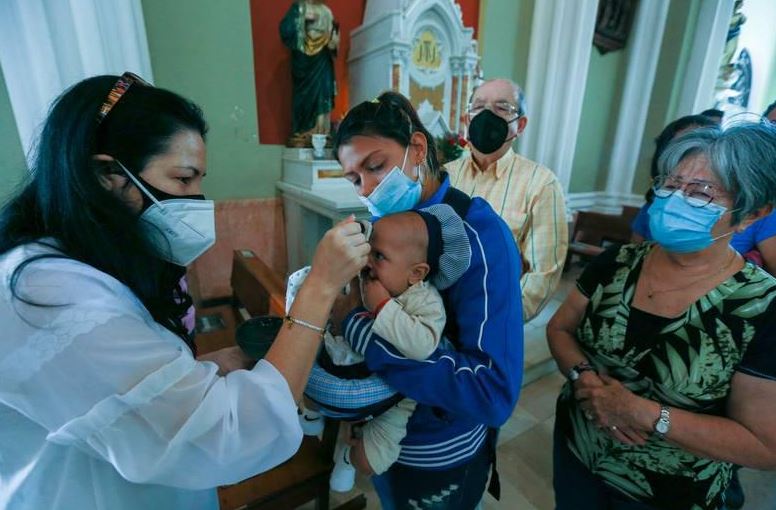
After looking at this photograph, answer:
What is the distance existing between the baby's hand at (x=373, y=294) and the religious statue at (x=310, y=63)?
111 inches

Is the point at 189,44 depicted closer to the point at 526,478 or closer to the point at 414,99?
the point at 414,99

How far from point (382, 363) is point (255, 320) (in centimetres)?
49

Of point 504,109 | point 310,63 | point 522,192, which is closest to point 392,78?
point 310,63

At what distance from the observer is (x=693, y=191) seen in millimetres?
1098

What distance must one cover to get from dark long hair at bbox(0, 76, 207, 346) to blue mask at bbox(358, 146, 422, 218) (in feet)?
1.67

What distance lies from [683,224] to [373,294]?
0.92 meters

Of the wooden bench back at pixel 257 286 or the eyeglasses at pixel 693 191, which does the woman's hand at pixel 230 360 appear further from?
the eyeglasses at pixel 693 191

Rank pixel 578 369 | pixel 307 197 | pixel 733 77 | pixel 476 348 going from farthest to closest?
pixel 733 77 → pixel 307 197 → pixel 578 369 → pixel 476 348

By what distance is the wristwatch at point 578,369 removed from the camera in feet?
4.17

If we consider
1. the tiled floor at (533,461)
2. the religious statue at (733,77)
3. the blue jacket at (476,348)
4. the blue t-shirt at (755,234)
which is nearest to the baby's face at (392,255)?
the blue jacket at (476,348)

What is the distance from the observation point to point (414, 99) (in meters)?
3.76

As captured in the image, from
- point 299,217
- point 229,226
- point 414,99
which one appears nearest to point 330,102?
point 414,99

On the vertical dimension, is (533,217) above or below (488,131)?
below

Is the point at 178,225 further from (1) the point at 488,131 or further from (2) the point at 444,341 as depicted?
(1) the point at 488,131
